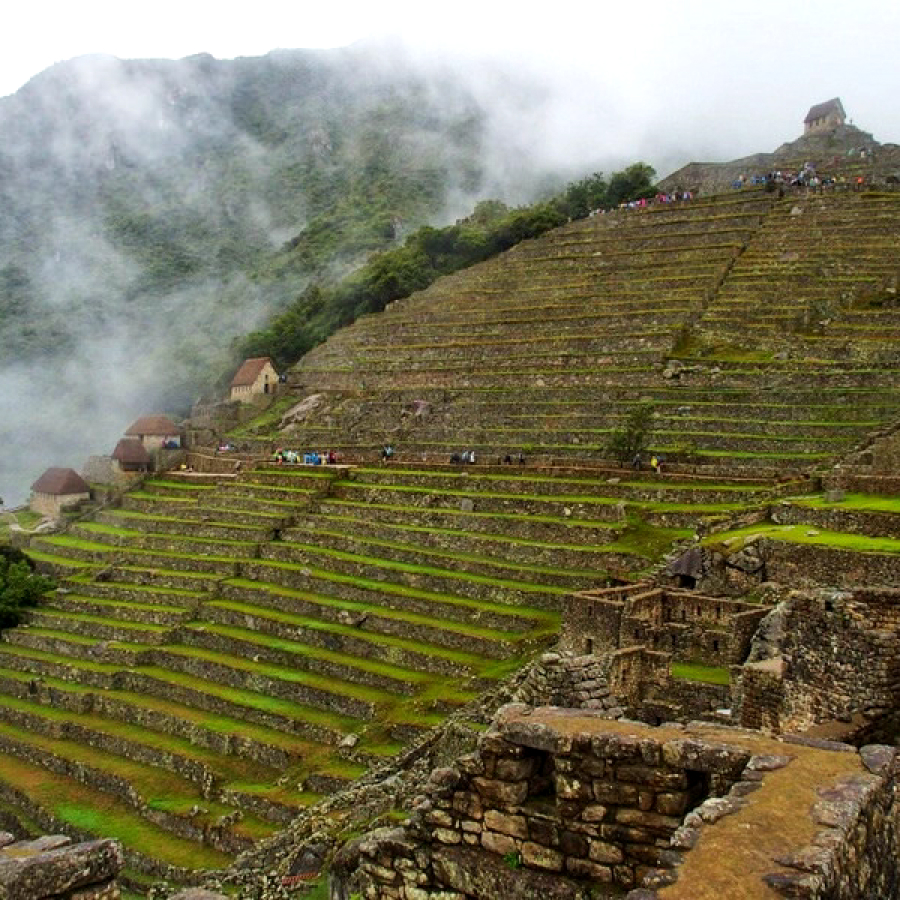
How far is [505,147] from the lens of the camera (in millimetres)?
105812

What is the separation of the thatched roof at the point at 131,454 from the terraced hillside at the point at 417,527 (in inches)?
85.3

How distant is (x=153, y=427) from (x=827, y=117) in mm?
52969

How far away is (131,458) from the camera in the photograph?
41.2 meters

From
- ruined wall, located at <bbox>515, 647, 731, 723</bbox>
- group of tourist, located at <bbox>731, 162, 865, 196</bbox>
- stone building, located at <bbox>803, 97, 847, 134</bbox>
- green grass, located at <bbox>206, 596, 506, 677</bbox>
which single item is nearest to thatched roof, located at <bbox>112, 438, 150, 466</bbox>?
green grass, located at <bbox>206, 596, 506, 677</bbox>

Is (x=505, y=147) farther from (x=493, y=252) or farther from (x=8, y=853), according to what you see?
(x=8, y=853)

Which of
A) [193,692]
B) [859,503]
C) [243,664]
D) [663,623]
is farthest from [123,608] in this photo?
[859,503]

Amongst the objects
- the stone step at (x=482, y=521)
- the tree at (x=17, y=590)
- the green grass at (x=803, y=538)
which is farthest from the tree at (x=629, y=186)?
the green grass at (x=803, y=538)

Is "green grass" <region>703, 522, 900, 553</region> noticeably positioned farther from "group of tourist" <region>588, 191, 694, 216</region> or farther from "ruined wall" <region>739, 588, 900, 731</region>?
"group of tourist" <region>588, 191, 694, 216</region>

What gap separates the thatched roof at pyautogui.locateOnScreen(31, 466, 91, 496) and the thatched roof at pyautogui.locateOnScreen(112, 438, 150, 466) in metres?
1.74

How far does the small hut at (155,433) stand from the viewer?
44.6m

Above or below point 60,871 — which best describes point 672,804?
above

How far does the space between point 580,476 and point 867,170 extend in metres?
37.4

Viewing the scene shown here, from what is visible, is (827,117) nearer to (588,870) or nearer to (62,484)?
(62,484)

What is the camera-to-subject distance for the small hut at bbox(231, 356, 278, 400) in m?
48.5
